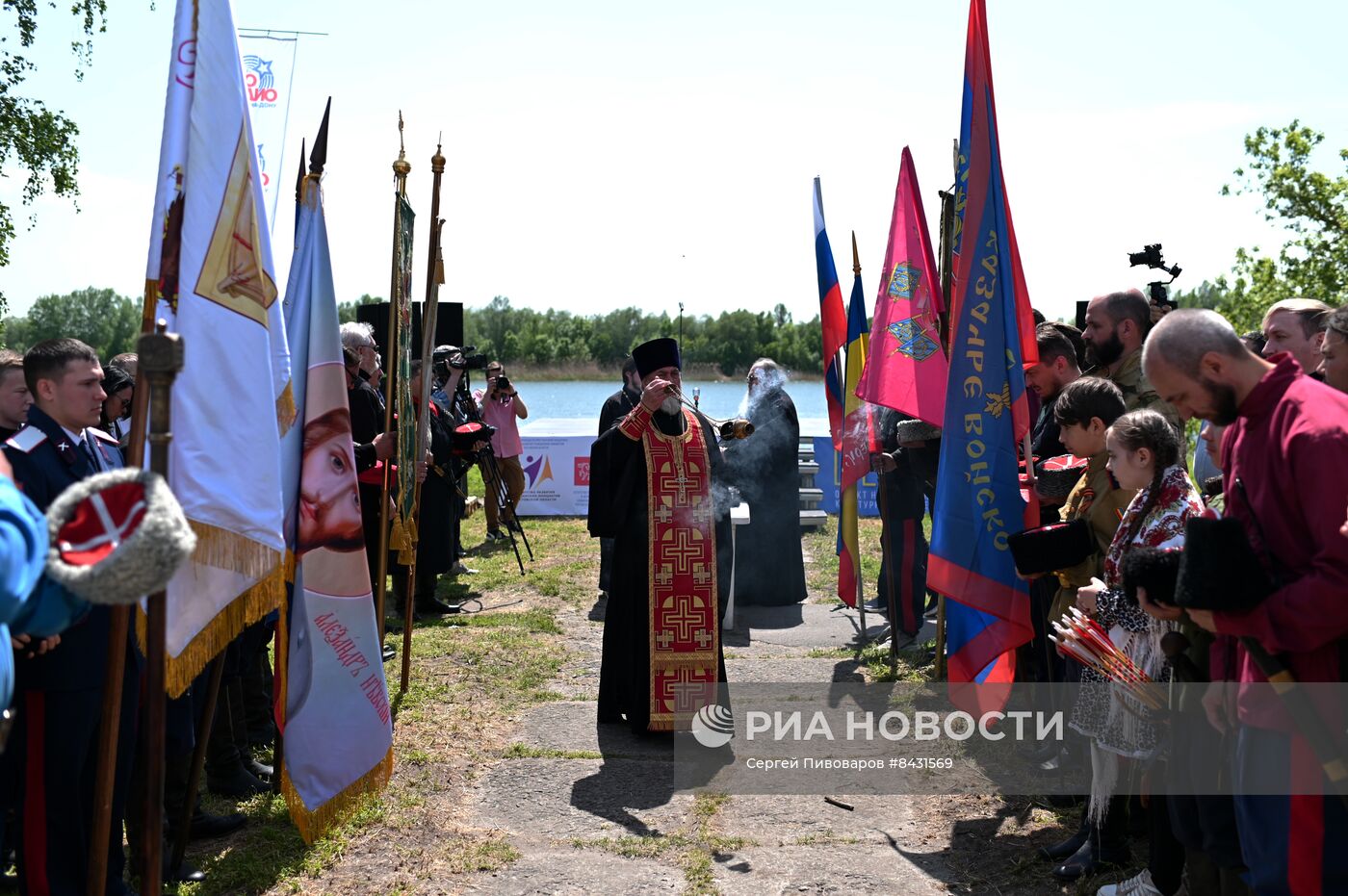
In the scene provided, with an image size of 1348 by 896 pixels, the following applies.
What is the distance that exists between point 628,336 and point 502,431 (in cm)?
2505

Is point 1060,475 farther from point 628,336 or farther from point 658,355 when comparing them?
point 628,336

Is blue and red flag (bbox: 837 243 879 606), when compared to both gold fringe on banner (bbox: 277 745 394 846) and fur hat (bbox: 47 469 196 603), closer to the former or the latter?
gold fringe on banner (bbox: 277 745 394 846)

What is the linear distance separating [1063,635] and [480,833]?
259 centimetres

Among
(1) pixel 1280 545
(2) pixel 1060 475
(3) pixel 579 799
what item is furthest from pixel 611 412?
(1) pixel 1280 545

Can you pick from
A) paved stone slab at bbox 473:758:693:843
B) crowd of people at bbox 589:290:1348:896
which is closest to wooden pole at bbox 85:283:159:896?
paved stone slab at bbox 473:758:693:843

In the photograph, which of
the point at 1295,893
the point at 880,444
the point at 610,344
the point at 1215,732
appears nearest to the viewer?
the point at 1295,893

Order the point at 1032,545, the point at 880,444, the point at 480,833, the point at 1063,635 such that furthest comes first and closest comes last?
the point at 880,444 < the point at 480,833 < the point at 1032,545 < the point at 1063,635

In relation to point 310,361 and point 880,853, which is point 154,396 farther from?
point 880,853

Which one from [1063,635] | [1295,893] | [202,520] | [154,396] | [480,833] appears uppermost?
[154,396]

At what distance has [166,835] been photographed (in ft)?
14.8

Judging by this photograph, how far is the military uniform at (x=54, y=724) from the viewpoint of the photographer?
3.60 meters

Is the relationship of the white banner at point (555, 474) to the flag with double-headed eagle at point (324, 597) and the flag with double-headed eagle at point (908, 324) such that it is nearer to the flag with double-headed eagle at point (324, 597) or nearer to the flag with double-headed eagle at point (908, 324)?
the flag with double-headed eagle at point (908, 324)

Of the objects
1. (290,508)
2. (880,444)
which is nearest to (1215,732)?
(290,508)

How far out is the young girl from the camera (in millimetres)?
3734
